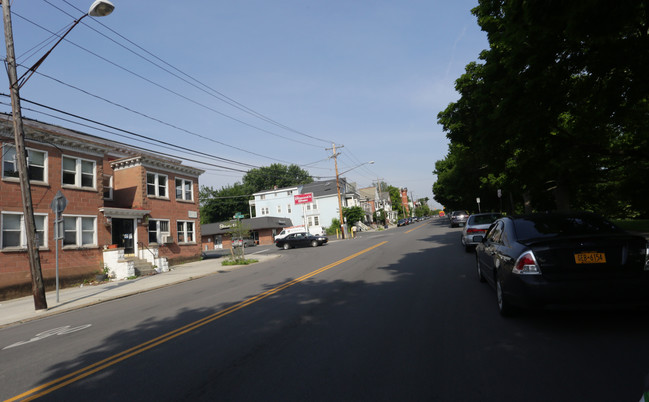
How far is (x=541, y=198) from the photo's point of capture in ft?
98.1

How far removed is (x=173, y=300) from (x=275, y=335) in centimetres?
578

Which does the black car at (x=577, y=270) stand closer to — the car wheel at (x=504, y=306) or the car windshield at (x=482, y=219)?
the car wheel at (x=504, y=306)

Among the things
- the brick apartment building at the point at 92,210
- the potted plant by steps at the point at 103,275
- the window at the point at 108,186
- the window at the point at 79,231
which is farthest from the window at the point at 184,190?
the potted plant by steps at the point at 103,275

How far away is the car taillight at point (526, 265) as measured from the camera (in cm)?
456

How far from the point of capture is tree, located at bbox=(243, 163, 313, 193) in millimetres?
85500

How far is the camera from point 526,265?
4.64m

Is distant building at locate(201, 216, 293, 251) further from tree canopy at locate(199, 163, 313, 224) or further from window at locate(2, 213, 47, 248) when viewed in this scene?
window at locate(2, 213, 47, 248)

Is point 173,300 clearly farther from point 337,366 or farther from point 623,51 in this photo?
point 623,51

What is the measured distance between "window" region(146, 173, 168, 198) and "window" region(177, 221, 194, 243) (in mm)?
2460

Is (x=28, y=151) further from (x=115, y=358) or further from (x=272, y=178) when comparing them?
(x=272, y=178)

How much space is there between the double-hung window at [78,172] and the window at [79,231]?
5.64 ft

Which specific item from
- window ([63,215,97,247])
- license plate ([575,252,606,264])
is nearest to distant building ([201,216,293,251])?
window ([63,215,97,247])

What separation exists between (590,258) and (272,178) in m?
84.4

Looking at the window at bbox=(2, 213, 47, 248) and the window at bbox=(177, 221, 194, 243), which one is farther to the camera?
the window at bbox=(177, 221, 194, 243)
